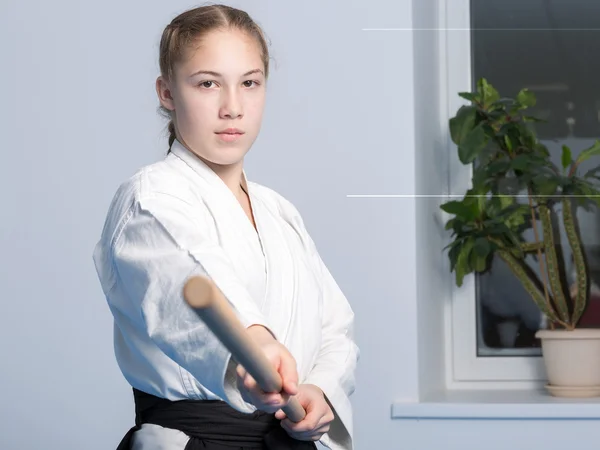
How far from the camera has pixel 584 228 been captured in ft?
7.63

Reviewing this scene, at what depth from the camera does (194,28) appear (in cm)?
103

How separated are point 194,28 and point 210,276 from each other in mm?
336

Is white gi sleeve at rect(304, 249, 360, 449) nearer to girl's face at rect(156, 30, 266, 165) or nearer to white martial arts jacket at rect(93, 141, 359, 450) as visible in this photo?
white martial arts jacket at rect(93, 141, 359, 450)

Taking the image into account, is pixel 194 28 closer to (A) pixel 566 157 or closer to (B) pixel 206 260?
(B) pixel 206 260

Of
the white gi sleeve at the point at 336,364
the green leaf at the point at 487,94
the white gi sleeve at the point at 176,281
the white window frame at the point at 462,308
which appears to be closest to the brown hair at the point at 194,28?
the white gi sleeve at the point at 176,281

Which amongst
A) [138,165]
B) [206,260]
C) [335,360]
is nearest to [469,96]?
[138,165]

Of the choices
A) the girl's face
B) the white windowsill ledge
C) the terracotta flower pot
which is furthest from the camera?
the terracotta flower pot

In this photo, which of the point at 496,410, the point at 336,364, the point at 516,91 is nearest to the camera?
the point at 336,364

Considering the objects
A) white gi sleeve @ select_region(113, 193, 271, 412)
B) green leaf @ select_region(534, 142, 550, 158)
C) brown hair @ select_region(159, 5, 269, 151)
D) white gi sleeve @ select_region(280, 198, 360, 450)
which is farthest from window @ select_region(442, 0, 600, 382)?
white gi sleeve @ select_region(113, 193, 271, 412)

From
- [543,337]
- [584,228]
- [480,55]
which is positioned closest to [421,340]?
[543,337]

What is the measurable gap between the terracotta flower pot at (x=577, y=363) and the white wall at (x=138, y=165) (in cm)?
16

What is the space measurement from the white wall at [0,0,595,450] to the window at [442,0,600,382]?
29 cm

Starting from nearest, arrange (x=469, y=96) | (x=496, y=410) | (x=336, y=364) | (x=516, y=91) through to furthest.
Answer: (x=336, y=364) < (x=496, y=410) < (x=469, y=96) < (x=516, y=91)

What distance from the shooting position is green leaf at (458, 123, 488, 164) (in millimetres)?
2166
